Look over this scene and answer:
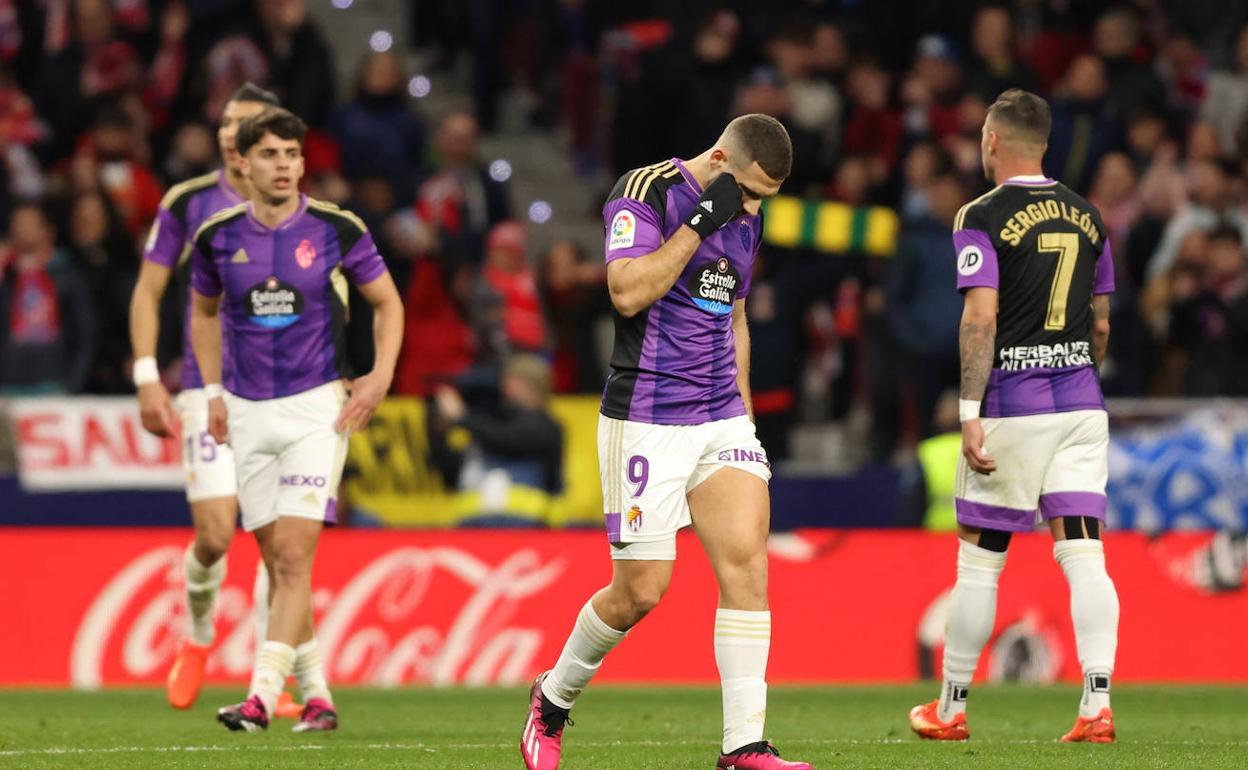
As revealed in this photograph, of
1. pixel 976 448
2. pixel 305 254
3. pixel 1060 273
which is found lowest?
pixel 976 448

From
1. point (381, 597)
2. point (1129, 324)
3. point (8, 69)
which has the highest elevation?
point (8, 69)

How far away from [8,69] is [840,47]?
21.9 ft

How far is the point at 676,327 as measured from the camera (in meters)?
7.39

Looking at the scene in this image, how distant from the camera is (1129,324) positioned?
1584 cm

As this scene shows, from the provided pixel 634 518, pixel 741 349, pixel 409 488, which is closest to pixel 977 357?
pixel 741 349

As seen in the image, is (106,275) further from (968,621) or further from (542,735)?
(542,735)

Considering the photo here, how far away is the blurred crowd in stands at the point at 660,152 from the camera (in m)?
15.4

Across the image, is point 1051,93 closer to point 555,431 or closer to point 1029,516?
point 555,431

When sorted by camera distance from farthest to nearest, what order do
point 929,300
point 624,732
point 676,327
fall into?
1. point 929,300
2. point 624,732
3. point 676,327

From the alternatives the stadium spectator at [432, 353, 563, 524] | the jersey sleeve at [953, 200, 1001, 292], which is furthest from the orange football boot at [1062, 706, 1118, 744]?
the stadium spectator at [432, 353, 563, 524]

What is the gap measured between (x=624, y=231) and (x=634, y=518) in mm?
926

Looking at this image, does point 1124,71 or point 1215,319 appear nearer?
point 1215,319

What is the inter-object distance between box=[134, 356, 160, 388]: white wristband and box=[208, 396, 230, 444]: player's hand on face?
1.31 feet

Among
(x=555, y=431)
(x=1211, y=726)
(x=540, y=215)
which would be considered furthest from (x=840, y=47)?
(x=1211, y=726)
